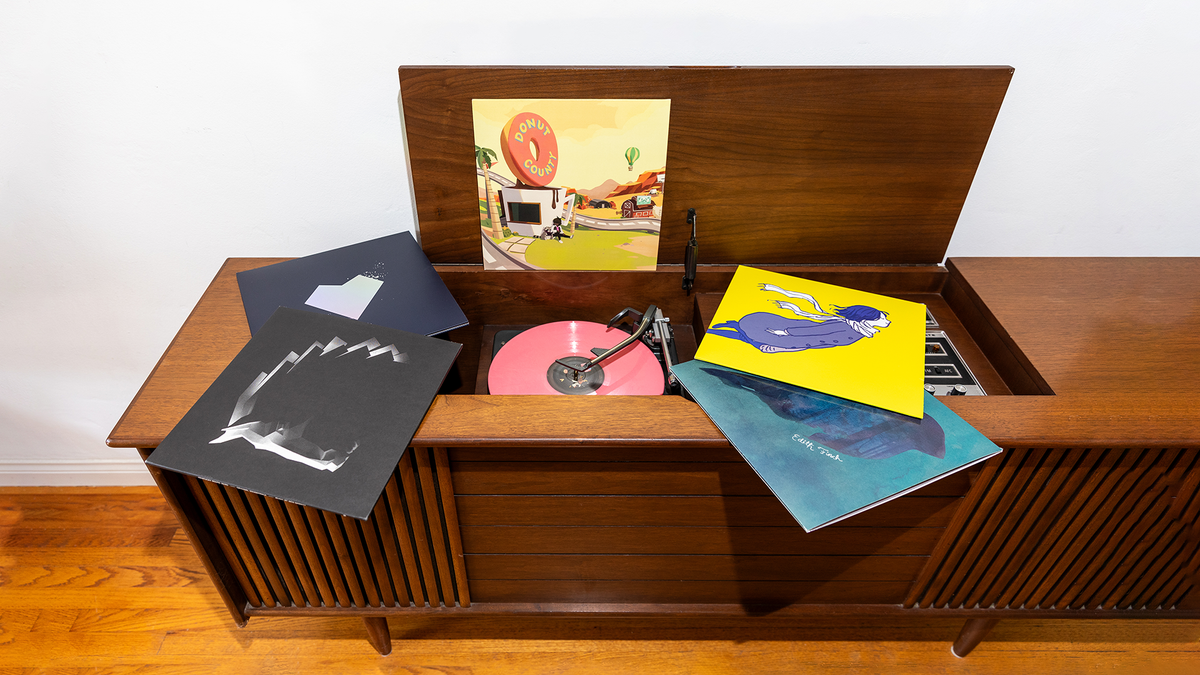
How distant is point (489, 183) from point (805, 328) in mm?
513

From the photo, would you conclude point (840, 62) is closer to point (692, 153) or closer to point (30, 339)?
point (692, 153)

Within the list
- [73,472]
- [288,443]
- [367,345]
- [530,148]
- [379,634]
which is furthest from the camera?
[73,472]

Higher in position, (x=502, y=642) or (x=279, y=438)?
(x=279, y=438)

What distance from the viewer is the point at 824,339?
87 cm

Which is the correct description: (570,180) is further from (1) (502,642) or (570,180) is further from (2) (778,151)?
(1) (502,642)

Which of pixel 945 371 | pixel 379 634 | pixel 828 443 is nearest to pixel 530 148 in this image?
pixel 828 443

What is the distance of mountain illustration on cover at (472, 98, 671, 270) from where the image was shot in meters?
0.92

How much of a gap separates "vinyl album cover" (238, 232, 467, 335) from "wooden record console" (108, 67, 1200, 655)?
0.05 metres

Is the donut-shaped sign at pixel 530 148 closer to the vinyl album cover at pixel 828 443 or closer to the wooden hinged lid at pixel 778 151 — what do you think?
the wooden hinged lid at pixel 778 151

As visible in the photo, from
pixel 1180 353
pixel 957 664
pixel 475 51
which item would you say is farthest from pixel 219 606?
pixel 1180 353

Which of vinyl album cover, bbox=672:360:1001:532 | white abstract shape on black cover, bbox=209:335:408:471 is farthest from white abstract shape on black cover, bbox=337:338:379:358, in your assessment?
vinyl album cover, bbox=672:360:1001:532

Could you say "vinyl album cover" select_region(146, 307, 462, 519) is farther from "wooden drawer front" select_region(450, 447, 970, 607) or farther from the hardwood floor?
the hardwood floor

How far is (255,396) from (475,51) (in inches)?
22.1

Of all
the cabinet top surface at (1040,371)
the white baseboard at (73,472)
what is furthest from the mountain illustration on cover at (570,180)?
the white baseboard at (73,472)
